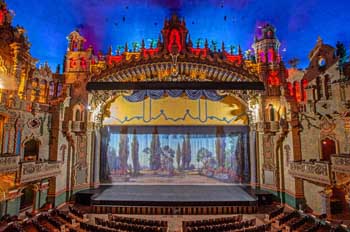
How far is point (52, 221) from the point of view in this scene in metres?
10.6

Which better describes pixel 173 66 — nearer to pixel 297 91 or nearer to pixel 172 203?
pixel 297 91

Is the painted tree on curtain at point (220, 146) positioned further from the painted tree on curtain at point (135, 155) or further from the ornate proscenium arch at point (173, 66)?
the painted tree on curtain at point (135, 155)

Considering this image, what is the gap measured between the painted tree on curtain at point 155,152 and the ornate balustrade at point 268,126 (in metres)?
8.20

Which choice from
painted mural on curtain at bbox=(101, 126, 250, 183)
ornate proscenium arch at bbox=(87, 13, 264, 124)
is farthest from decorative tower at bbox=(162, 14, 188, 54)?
painted mural on curtain at bbox=(101, 126, 250, 183)

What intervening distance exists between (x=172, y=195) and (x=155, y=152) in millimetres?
4864

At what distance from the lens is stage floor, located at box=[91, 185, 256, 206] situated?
44.9ft

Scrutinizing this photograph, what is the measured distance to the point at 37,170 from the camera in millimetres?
12391

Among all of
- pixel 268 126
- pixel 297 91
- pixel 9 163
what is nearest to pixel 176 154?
pixel 268 126

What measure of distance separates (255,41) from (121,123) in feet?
43.2

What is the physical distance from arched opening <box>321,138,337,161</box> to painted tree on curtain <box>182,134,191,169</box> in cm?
953

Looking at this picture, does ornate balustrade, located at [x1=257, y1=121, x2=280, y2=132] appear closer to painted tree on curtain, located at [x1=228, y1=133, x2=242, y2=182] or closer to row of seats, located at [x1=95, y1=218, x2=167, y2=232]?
painted tree on curtain, located at [x1=228, y1=133, x2=242, y2=182]

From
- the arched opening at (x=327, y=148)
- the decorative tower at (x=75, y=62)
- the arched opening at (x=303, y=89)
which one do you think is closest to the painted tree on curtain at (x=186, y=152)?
the arched opening at (x=303, y=89)

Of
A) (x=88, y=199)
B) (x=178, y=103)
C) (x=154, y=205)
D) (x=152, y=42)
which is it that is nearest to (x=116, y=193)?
(x=88, y=199)

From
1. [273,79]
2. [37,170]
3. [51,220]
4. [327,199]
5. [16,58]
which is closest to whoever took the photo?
[51,220]
